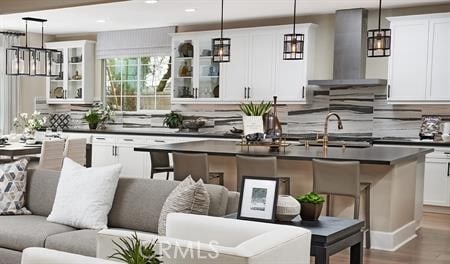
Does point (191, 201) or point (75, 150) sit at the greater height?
point (191, 201)

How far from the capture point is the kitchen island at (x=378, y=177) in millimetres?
5492

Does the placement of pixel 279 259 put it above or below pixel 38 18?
below

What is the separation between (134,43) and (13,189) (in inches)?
234

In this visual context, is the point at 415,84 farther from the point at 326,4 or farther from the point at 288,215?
the point at 288,215

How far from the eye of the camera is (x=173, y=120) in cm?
980

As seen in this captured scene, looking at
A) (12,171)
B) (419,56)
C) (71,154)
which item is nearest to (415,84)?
(419,56)

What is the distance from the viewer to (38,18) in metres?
9.16

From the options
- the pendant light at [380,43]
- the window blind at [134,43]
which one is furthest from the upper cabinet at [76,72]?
the pendant light at [380,43]

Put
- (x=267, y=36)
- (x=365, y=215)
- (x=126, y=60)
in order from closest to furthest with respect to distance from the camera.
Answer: (x=365, y=215), (x=267, y=36), (x=126, y=60)

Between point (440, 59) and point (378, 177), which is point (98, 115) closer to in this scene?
point (440, 59)

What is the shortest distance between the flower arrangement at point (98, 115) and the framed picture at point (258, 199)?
7.50 m

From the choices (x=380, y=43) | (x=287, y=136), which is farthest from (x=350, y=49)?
(x=380, y=43)

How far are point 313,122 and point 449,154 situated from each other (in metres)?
2.14

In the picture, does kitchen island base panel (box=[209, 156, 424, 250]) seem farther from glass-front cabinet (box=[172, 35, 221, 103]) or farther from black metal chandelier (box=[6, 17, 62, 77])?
black metal chandelier (box=[6, 17, 62, 77])
